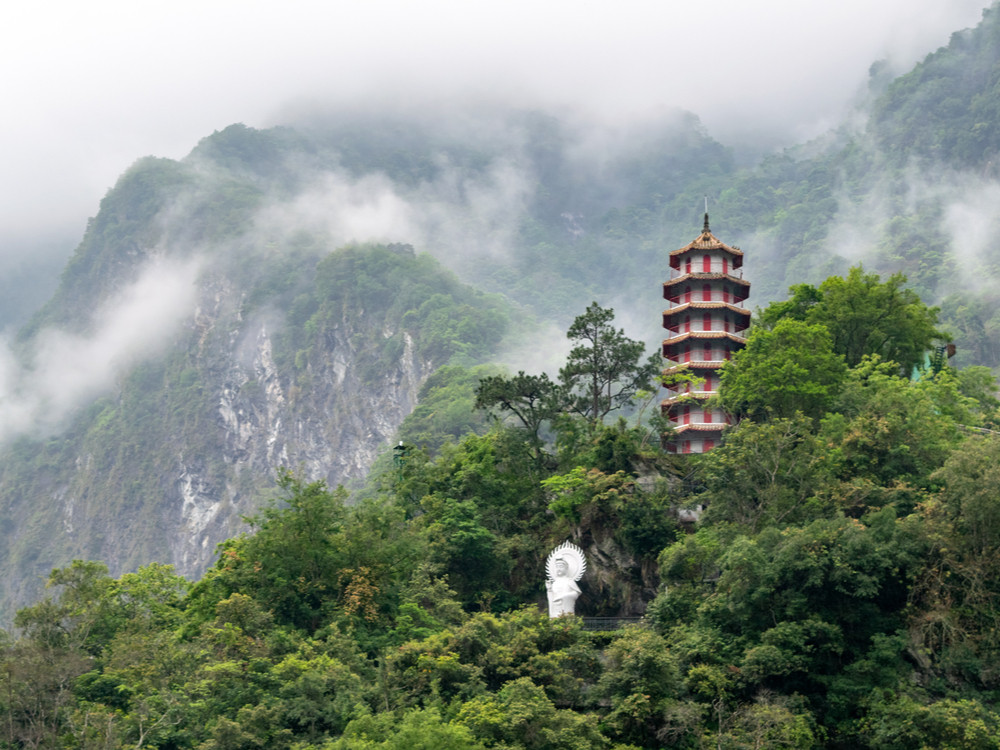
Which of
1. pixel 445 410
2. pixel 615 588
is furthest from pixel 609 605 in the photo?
pixel 445 410

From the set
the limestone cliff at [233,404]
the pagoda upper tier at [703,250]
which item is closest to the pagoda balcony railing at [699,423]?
the pagoda upper tier at [703,250]

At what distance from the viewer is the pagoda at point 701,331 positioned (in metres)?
43.1

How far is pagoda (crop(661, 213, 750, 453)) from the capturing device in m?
43.1

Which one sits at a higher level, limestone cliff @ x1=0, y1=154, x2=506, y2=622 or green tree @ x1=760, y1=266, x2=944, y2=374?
limestone cliff @ x1=0, y1=154, x2=506, y2=622

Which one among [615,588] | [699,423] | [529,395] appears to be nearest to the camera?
[615,588]

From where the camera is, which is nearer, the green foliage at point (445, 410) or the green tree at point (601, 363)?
the green tree at point (601, 363)

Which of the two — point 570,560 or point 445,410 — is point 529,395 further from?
point 445,410

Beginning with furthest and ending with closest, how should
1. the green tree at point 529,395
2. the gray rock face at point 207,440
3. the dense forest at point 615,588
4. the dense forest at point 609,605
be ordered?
the gray rock face at point 207,440
the green tree at point 529,395
the dense forest at point 615,588
the dense forest at point 609,605

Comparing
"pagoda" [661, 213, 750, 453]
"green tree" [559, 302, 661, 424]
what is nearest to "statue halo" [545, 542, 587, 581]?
"green tree" [559, 302, 661, 424]

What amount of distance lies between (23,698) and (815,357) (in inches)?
955

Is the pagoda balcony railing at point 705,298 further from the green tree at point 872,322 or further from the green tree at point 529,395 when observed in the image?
the green tree at point 529,395

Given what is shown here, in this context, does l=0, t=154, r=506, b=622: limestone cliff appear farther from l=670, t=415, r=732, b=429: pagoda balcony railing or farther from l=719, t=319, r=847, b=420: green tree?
l=719, t=319, r=847, b=420: green tree

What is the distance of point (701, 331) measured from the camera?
45156 mm

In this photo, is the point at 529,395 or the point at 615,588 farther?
the point at 529,395
